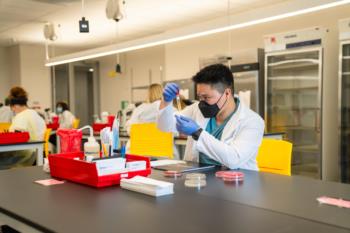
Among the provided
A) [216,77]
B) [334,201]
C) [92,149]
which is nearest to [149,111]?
[216,77]

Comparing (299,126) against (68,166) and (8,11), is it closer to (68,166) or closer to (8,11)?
(68,166)

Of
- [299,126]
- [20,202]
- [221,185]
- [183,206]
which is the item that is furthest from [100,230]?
[299,126]

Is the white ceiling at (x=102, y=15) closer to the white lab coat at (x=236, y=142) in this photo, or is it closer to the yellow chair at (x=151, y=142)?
the yellow chair at (x=151, y=142)

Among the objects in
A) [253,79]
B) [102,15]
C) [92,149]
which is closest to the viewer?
[92,149]

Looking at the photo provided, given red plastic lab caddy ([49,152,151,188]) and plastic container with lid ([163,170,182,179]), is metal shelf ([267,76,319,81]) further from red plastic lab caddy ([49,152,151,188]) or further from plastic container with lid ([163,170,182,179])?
red plastic lab caddy ([49,152,151,188])

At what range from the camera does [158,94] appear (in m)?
4.47

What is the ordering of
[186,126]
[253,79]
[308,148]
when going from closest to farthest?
[186,126] < [308,148] < [253,79]

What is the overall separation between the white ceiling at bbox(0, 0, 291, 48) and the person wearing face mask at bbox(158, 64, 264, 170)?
265cm

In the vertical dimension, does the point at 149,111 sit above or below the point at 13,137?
above

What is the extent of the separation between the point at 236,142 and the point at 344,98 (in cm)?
311

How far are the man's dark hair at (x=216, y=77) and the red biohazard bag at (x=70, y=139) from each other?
751 mm

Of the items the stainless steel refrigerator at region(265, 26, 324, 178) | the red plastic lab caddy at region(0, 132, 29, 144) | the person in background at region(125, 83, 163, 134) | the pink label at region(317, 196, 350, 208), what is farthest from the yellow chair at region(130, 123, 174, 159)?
the stainless steel refrigerator at region(265, 26, 324, 178)

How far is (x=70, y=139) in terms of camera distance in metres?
2.08

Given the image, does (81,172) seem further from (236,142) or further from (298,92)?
Answer: (298,92)
